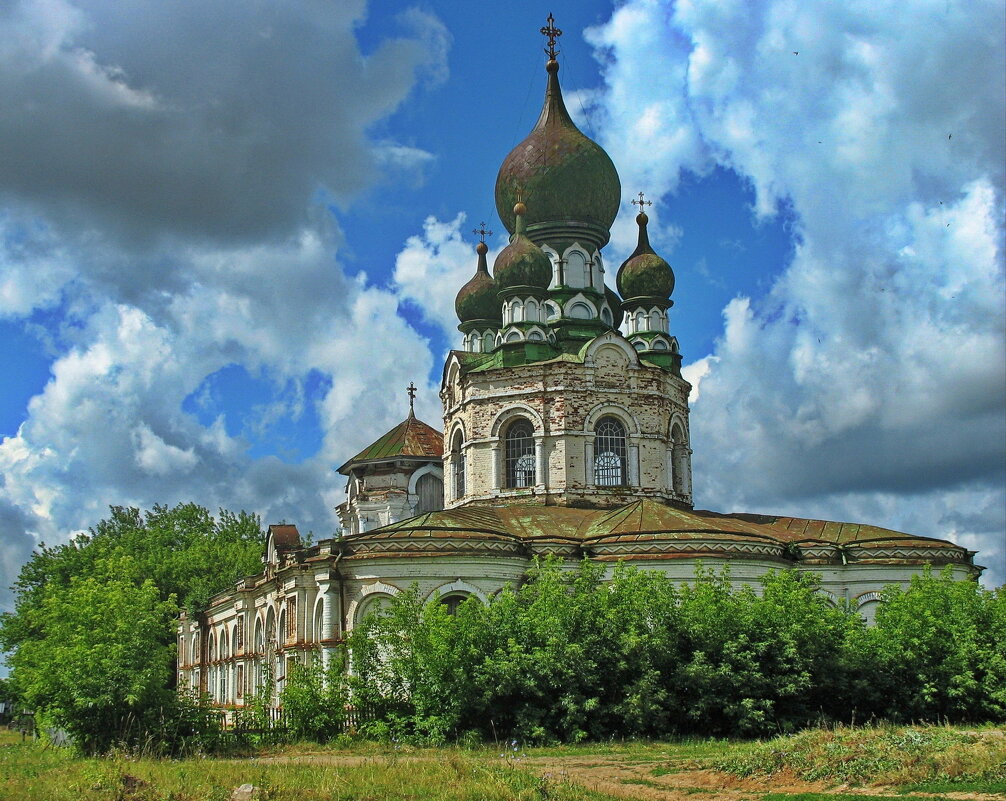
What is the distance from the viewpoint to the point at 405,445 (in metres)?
45.2

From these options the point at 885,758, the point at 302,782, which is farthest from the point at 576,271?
the point at 302,782

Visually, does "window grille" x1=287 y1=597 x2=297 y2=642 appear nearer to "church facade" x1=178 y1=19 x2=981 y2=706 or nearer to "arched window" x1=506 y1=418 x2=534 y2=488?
"church facade" x1=178 y1=19 x2=981 y2=706

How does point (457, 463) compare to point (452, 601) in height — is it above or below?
above

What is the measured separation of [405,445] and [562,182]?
1234cm

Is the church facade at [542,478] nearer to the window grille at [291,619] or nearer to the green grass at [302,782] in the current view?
the window grille at [291,619]

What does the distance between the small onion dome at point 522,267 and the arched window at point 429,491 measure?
33.6ft

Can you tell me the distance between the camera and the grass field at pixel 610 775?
15625mm

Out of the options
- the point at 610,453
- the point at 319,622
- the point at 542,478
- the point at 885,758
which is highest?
the point at 610,453

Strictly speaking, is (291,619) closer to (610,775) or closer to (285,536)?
(285,536)

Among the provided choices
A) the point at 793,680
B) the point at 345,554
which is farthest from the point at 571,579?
the point at 793,680

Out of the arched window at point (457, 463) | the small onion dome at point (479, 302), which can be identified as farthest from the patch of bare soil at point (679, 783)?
the small onion dome at point (479, 302)

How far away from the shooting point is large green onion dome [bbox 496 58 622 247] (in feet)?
129

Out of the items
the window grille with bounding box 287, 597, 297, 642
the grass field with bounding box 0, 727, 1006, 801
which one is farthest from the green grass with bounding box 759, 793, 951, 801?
the window grille with bounding box 287, 597, 297, 642

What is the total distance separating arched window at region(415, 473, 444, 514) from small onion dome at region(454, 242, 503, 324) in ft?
22.8
